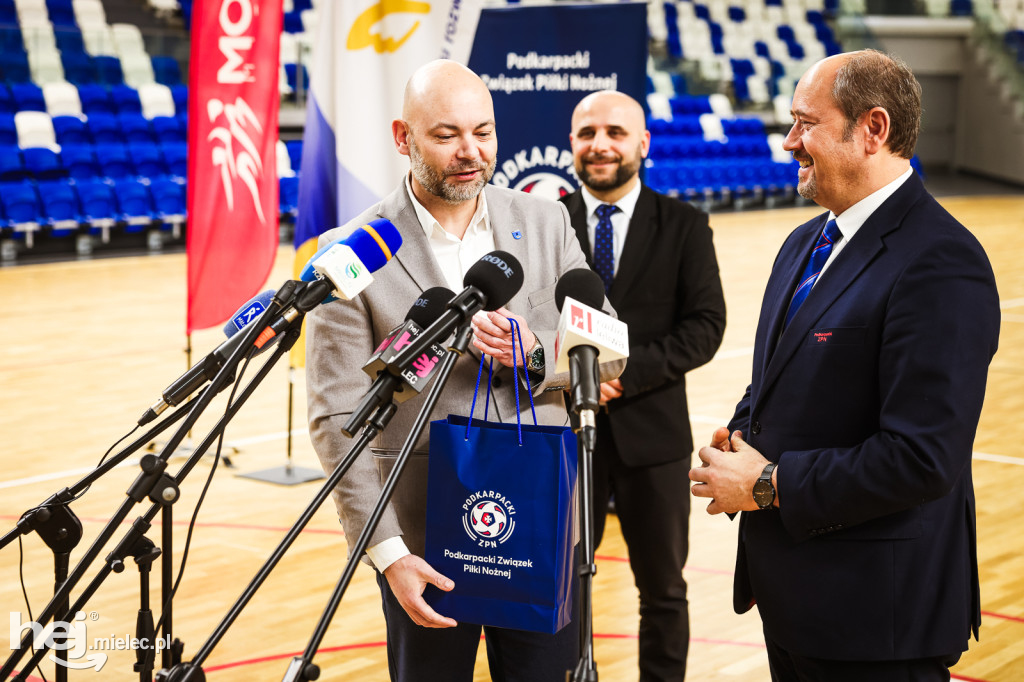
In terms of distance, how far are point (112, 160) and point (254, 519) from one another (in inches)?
392

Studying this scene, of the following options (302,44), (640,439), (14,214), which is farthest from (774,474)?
(302,44)

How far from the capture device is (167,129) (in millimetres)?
14445

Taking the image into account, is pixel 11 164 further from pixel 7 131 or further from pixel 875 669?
pixel 875 669

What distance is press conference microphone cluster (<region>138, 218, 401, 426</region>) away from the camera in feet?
5.40

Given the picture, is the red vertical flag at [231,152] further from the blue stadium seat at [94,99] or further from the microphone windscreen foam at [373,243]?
the blue stadium seat at [94,99]

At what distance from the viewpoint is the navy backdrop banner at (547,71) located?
15.2 ft

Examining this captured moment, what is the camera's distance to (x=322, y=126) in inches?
171

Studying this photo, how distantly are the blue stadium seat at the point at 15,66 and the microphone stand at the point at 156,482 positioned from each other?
13.5 m

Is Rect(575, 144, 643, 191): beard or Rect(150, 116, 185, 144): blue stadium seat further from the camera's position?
Rect(150, 116, 185, 144): blue stadium seat

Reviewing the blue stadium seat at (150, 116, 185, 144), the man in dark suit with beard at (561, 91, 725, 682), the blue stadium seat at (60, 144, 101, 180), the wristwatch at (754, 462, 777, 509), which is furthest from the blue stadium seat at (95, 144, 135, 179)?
the wristwatch at (754, 462, 777, 509)

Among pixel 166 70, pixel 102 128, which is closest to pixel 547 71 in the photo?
pixel 102 128

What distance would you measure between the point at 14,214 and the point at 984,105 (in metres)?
22.2

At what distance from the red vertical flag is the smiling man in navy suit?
11.3 ft

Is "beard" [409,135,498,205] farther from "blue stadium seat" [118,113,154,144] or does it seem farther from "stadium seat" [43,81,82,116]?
"blue stadium seat" [118,113,154,144]
